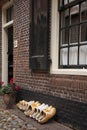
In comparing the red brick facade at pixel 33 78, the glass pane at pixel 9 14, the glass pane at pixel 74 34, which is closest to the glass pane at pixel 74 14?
the glass pane at pixel 74 34

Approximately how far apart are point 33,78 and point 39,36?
1.11 meters

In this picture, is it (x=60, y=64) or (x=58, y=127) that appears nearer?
(x=58, y=127)

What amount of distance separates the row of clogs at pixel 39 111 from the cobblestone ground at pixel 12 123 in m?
0.25

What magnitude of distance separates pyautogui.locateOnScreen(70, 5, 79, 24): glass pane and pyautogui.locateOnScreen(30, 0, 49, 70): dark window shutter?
747mm

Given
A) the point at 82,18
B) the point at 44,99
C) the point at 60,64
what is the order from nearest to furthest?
the point at 82,18 < the point at 60,64 < the point at 44,99

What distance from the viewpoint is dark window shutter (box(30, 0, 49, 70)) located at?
6.48 metres

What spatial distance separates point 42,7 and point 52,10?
0.45m

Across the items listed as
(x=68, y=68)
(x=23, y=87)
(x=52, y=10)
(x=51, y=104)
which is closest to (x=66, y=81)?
(x=68, y=68)

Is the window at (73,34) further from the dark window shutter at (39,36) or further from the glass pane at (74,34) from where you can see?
the dark window shutter at (39,36)

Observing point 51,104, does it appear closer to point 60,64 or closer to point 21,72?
point 60,64

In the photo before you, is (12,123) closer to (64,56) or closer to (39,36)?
(64,56)

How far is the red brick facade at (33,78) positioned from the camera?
5363mm

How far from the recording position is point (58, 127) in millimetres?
5590

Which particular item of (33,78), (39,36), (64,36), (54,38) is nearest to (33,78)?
(33,78)
